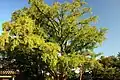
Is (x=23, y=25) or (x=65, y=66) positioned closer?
(x=23, y=25)

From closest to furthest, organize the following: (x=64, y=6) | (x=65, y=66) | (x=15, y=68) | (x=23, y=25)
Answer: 1. (x=23, y=25)
2. (x=65, y=66)
3. (x=64, y=6)
4. (x=15, y=68)

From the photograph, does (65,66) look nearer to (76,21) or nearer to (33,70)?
(76,21)

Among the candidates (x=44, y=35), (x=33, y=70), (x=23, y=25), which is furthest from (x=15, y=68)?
(x=23, y=25)

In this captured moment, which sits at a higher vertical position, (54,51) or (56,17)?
(56,17)

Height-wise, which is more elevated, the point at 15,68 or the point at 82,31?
the point at 82,31

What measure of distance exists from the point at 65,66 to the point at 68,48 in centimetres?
325

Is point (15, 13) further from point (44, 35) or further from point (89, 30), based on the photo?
point (89, 30)

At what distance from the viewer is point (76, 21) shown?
30.0m

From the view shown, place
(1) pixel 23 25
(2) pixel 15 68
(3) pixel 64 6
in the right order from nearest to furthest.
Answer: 1. (1) pixel 23 25
2. (3) pixel 64 6
3. (2) pixel 15 68

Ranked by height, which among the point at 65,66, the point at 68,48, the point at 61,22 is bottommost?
the point at 65,66

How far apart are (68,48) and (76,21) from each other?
3.15 m

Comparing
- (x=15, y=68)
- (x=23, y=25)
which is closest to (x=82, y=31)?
(x=23, y=25)

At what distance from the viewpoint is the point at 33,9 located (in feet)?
96.4

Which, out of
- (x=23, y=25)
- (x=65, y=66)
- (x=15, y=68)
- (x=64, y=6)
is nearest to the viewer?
(x=23, y=25)
